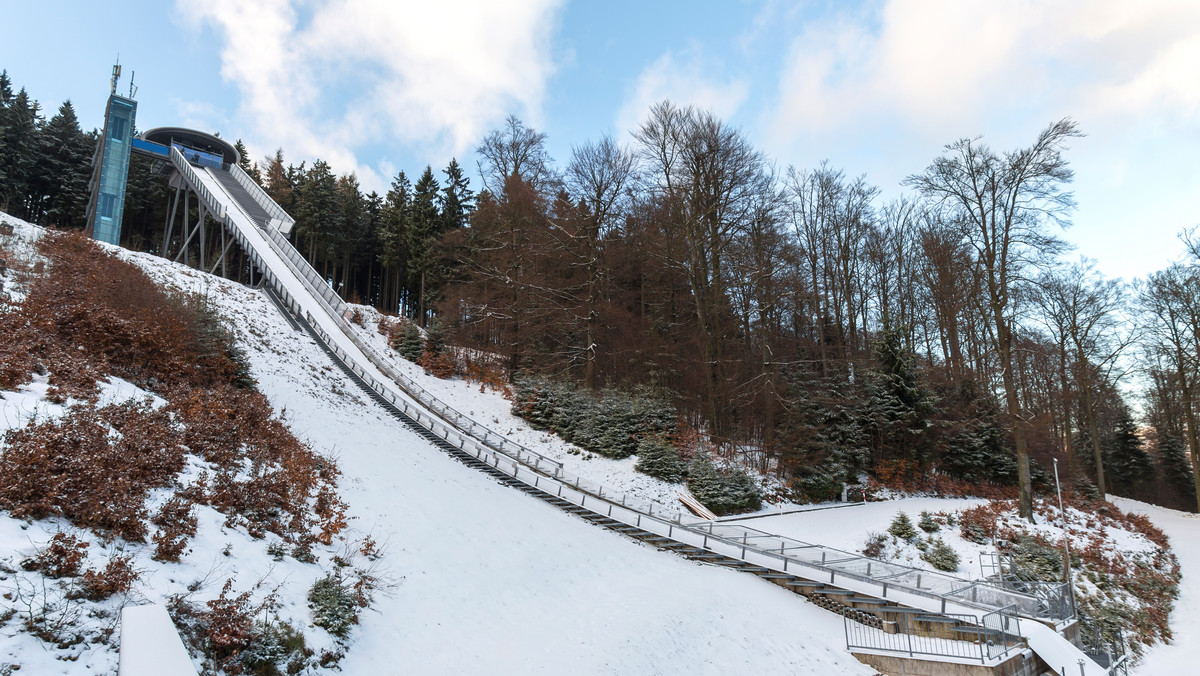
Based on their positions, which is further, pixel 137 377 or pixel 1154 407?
pixel 1154 407

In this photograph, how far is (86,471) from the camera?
7.19m

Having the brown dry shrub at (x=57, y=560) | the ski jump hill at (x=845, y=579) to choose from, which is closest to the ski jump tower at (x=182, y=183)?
the ski jump hill at (x=845, y=579)

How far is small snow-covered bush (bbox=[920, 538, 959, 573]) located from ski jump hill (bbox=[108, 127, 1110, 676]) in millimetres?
1870

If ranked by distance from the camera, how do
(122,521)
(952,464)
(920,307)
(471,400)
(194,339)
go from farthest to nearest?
(920,307) → (471,400) → (952,464) → (194,339) → (122,521)

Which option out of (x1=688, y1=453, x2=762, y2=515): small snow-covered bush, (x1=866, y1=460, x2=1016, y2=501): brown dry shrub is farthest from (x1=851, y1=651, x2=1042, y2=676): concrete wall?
(x1=866, y1=460, x2=1016, y2=501): brown dry shrub

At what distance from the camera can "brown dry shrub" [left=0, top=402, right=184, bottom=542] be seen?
21.4 feet

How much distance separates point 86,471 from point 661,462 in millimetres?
16664

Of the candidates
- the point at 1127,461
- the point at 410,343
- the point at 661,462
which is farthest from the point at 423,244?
the point at 1127,461

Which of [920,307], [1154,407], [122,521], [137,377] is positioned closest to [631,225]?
[920,307]

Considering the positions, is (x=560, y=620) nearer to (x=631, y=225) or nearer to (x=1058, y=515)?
(x=1058, y=515)

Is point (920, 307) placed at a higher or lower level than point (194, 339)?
higher

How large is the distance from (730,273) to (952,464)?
13.7m

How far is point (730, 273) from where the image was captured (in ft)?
87.7

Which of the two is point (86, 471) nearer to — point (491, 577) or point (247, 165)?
point (491, 577)
